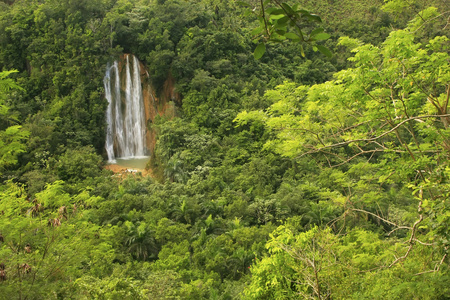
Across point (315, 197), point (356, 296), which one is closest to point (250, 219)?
point (315, 197)

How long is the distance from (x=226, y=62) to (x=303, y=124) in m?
15.4

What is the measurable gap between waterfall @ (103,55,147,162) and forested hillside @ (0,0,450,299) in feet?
1.91

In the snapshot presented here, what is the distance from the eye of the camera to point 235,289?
7.56m

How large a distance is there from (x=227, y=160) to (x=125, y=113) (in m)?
7.03

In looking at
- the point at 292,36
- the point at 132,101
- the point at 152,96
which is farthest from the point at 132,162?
the point at 292,36

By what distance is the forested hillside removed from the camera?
13.3 feet

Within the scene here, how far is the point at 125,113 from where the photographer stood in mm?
18656

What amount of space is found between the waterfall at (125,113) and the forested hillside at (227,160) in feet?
1.91

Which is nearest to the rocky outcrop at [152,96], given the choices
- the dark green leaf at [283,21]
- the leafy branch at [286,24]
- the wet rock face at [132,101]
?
the wet rock face at [132,101]

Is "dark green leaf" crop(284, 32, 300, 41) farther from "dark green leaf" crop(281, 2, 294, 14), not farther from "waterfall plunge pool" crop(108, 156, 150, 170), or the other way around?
"waterfall plunge pool" crop(108, 156, 150, 170)

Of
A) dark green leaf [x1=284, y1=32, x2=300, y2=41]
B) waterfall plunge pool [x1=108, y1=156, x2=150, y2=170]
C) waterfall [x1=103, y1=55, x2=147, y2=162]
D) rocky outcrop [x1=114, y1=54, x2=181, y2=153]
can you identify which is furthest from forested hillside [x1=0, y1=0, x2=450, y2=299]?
waterfall plunge pool [x1=108, y1=156, x2=150, y2=170]

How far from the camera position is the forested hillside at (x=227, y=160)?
4062 millimetres

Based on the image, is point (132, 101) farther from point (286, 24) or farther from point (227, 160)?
point (286, 24)

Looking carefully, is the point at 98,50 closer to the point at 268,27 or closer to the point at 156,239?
the point at 156,239
